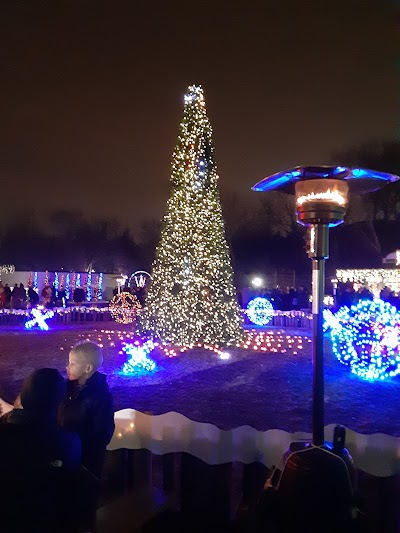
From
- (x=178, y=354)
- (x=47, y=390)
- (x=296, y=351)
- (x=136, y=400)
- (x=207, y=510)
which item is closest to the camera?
(x=47, y=390)

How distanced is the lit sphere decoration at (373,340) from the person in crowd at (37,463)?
331 inches

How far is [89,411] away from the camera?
3.02 meters

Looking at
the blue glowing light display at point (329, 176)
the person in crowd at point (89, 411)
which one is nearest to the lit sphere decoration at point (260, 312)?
the blue glowing light display at point (329, 176)

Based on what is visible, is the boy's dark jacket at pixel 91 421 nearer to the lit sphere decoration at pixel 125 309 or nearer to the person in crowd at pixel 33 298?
the lit sphere decoration at pixel 125 309

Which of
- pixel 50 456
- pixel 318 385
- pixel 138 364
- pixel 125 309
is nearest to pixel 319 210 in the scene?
pixel 318 385

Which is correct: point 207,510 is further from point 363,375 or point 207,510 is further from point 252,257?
point 252,257

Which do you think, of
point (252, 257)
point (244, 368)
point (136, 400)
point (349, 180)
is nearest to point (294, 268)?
point (252, 257)

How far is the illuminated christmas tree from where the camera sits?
13.7 meters

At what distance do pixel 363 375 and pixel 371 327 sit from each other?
39.9 inches

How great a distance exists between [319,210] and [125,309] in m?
18.0

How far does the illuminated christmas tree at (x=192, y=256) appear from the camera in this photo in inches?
539

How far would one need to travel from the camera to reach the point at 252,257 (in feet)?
148

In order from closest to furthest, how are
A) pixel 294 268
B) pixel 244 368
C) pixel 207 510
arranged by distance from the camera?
1. pixel 207 510
2. pixel 244 368
3. pixel 294 268

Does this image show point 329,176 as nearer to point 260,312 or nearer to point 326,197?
point 326,197
